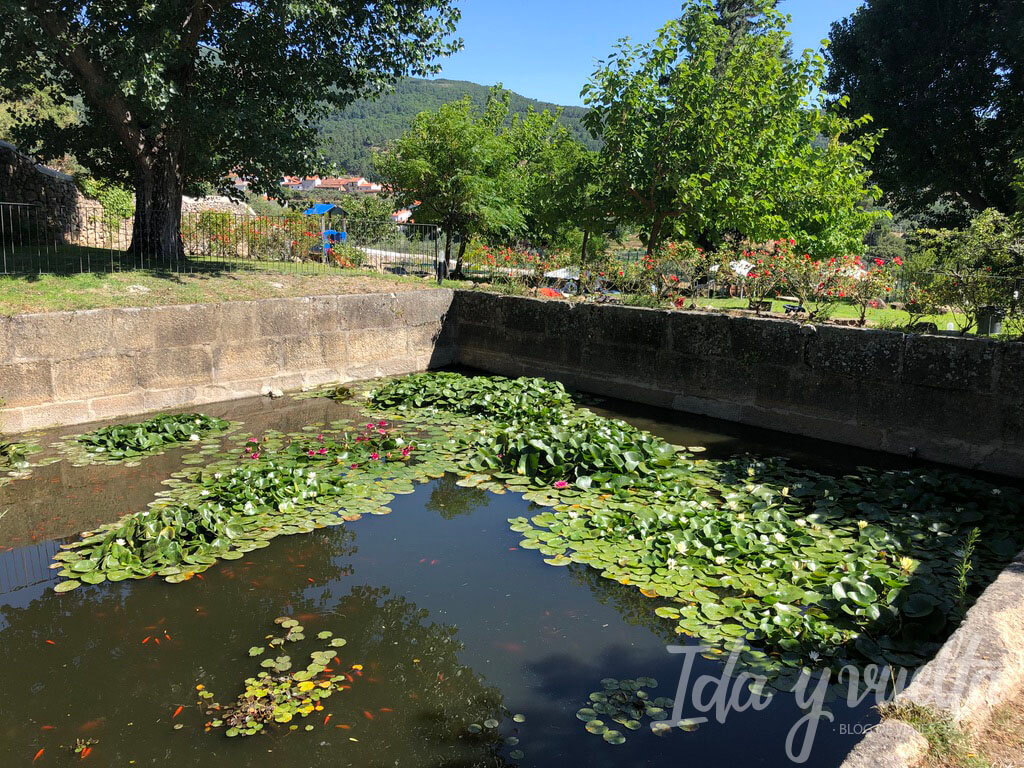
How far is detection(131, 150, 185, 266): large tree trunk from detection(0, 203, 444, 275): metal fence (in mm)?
67

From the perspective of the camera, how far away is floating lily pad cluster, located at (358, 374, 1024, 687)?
400cm

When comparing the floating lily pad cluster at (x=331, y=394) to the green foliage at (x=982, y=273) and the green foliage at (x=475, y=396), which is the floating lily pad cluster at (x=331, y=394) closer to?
the green foliage at (x=475, y=396)

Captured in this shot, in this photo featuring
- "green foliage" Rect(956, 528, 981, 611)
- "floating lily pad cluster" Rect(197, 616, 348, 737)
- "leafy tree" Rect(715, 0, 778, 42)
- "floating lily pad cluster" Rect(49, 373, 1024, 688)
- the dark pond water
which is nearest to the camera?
the dark pond water

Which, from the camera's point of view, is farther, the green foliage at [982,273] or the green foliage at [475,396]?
the green foliage at [475,396]

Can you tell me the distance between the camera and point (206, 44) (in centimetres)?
1162

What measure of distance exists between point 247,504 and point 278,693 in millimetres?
2332

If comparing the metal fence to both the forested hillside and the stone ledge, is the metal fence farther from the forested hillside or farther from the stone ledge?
the forested hillside

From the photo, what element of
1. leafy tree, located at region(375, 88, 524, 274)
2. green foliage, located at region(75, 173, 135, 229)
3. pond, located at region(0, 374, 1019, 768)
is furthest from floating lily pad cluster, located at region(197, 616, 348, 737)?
leafy tree, located at region(375, 88, 524, 274)

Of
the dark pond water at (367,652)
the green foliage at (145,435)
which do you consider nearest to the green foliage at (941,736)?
the dark pond water at (367,652)

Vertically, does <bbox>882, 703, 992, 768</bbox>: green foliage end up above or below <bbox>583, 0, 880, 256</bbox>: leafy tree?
below

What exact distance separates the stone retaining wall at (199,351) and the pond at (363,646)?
1.79 meters

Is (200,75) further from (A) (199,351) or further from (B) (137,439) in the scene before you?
(B) (137,439)

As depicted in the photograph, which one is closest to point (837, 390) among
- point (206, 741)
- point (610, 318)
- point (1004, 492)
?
point (1004, 492)

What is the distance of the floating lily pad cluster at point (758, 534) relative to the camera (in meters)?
4.00
